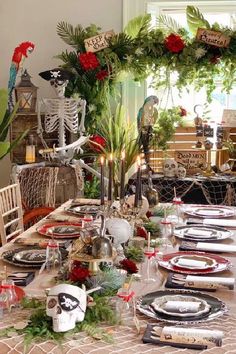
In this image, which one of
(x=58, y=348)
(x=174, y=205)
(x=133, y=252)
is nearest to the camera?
(x=58, y=348)

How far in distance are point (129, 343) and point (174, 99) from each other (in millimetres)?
4006

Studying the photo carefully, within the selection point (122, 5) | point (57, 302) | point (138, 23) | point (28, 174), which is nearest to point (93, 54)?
point (138, 23)

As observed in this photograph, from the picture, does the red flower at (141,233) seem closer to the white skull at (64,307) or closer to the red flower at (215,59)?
the white skull at (64,307)

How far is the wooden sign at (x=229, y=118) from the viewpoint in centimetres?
477

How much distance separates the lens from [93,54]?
4.57 m

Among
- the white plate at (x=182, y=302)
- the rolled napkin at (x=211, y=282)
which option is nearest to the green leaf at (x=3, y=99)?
the rolled napkin at (x=211, y=282)

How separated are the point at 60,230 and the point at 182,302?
1002 millimetres

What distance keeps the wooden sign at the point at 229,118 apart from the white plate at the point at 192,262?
9.10 ft

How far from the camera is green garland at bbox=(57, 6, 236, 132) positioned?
4.48 meters

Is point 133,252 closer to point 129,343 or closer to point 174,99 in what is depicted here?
point 129,343

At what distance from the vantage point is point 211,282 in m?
1.86

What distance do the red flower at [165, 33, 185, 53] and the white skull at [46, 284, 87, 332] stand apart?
127 inches

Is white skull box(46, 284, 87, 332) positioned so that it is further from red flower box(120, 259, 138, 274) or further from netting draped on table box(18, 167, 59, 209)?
netting draped on table box(18, 167, 59, 209)

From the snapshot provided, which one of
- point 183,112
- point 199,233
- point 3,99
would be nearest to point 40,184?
point 3,99
